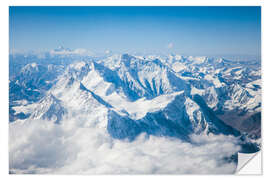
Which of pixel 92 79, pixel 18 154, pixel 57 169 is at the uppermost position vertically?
pixel 92 79

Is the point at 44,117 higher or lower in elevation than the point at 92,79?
lower

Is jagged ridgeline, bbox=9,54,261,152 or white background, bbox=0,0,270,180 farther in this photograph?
jagged ridgeline, bbox=9,54,261,152

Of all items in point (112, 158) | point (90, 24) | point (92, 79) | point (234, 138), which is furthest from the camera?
point (92, 79)

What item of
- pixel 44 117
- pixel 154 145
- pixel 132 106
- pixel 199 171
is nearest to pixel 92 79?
pixel 132 106

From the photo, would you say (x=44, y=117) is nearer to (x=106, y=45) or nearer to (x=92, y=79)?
(x=106, y=45)

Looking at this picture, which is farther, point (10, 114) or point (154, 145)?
point (154, 145)

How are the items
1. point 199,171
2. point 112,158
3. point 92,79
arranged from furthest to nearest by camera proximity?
point 92,79 < point 112,158 < point 199,171

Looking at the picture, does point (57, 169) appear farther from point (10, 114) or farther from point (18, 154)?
point (10, 114)
